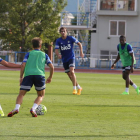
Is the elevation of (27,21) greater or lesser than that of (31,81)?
greater

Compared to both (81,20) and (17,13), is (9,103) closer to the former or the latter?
(17,13)

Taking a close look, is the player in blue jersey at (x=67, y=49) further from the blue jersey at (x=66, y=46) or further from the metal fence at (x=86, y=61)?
the metal fence at (x=86, y=61)

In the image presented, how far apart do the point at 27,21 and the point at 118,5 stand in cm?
903

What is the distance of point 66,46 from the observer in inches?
534

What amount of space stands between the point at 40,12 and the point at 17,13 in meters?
2.21

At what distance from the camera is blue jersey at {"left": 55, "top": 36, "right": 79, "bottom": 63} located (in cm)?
1348

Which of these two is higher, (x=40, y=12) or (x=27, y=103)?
(x=40, y=12)

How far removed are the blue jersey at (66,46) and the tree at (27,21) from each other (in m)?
28.2

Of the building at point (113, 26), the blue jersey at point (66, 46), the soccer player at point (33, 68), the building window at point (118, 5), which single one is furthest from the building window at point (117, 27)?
the soccer player at point (33, 68)

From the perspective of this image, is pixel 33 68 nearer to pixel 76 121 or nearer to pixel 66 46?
pixel 76 121

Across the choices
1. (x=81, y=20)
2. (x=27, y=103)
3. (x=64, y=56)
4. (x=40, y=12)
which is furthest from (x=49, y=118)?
(x=81, y=20)

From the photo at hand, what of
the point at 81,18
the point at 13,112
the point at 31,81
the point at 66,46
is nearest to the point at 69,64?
the point at 66,46

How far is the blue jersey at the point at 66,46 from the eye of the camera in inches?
531

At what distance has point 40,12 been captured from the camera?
41.5 m
